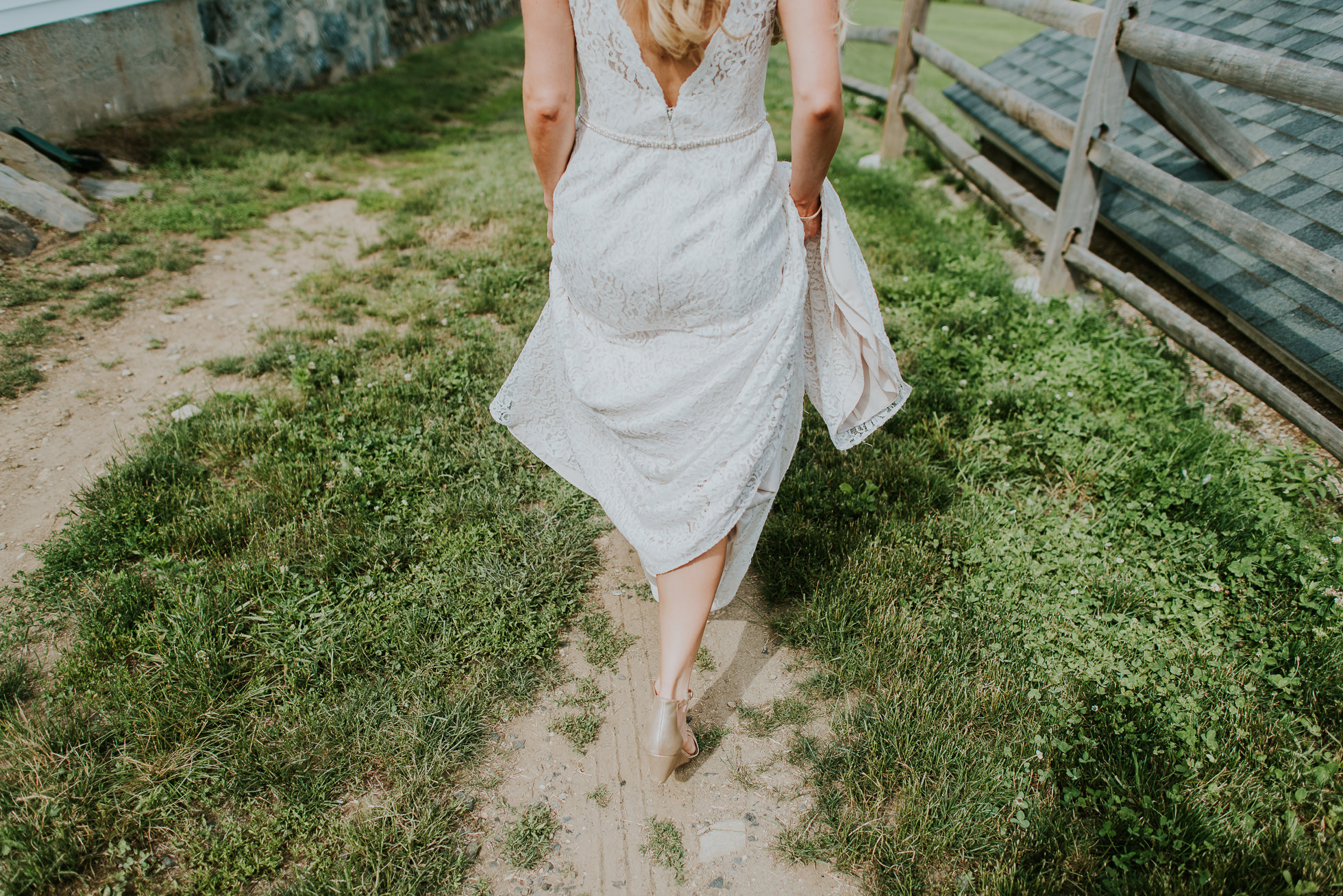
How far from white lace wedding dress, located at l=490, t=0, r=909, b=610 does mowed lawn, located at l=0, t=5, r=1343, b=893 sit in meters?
0.69

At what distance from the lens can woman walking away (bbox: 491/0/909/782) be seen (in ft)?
5.96

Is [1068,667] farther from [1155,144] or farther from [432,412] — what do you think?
[1155,144]

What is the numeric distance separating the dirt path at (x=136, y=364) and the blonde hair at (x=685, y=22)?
2.75m

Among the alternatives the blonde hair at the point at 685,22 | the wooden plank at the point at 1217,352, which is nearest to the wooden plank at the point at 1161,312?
the wooden plank at the point at 1217,352

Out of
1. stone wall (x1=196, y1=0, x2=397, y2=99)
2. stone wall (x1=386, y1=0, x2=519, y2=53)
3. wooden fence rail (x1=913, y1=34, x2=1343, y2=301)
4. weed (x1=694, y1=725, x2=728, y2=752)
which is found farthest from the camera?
stone wall (x1=386, y1=0, x2=519, y2=53)

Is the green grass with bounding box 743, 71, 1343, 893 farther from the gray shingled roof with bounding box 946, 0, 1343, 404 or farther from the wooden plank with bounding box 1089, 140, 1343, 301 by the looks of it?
the wooden plank with bounding box 1089, 140, 1343, 301

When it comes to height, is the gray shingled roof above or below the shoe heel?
above

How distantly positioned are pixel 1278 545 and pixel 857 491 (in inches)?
58.3

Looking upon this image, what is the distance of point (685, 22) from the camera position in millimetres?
1706

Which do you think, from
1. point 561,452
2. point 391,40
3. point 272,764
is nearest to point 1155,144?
point 561,452

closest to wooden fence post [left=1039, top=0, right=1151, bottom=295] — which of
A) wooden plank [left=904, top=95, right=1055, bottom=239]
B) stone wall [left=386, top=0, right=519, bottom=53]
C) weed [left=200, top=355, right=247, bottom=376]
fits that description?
wooden plank [left=904, top=95, right=1055, bottom=239]

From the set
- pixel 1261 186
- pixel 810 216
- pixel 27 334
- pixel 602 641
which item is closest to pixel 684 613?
pixel 602 641

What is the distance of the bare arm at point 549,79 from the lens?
1.82 metres

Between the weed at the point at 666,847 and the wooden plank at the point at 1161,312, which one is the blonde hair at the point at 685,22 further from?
the wooden plank at the point at 1161,312
